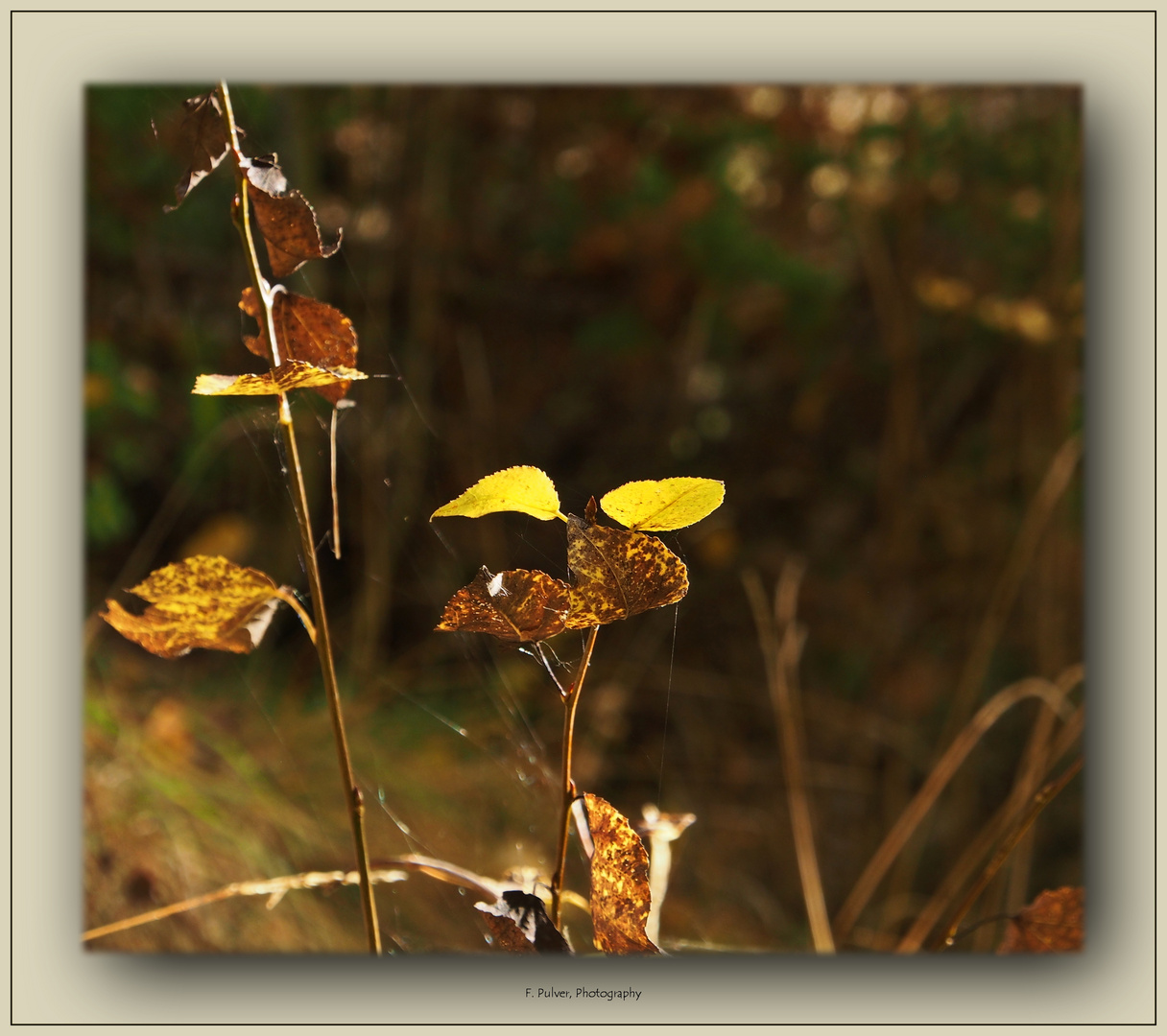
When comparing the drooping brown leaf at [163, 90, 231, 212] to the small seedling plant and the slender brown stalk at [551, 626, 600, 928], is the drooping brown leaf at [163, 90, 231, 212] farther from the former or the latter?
the slender brown stalk at [551, 626, 600, 928]

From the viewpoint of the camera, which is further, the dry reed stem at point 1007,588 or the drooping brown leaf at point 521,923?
the dry reed stem at point 1007,588

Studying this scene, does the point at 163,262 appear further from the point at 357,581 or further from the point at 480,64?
the point at 480,64

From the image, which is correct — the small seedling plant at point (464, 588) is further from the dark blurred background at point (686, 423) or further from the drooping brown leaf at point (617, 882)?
the dark blurred background at point (686, 423)

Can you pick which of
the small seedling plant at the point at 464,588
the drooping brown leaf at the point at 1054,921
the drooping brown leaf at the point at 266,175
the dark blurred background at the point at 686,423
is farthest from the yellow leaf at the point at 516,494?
the dark blurred background at the point at 686,423

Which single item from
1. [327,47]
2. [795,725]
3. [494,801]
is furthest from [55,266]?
[795,725]

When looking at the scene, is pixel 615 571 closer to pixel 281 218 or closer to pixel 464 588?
pixel 464 588

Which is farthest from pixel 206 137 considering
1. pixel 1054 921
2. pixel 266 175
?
pixel 1054 921
